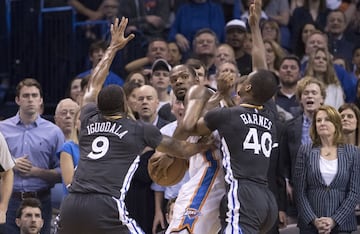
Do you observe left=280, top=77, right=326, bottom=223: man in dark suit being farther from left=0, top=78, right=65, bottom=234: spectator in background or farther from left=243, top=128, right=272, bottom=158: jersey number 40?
left=243, top=128, right=272, bottom=158: jersey number 40

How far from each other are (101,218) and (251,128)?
1.55 m

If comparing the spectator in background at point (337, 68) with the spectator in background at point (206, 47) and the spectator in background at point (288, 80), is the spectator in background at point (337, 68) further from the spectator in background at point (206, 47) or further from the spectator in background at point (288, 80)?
the spectator in background at point (206, 47)

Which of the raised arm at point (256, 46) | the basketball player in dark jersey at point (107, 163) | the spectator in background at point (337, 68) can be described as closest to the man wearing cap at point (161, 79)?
the spectator in background at point (337, 68)

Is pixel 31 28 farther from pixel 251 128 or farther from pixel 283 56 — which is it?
pixel 251 128

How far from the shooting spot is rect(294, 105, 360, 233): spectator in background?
1311 centimetres

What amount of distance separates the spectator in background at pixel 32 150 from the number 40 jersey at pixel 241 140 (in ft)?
11.2

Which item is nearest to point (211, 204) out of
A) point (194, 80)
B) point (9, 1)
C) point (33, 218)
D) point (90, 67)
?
point (194, 80)

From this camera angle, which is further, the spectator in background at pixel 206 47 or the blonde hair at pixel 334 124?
the spectator in background at pixel 206 47

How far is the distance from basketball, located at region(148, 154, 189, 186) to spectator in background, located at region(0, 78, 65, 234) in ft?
8.44

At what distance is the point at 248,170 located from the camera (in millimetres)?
10938

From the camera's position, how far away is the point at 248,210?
10.9 meters

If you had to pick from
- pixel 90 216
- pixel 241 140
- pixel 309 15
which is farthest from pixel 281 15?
pixel 90 216

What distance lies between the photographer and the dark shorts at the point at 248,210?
10836 mm

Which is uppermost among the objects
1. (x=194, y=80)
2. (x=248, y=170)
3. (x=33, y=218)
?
(x=194, y=80)
